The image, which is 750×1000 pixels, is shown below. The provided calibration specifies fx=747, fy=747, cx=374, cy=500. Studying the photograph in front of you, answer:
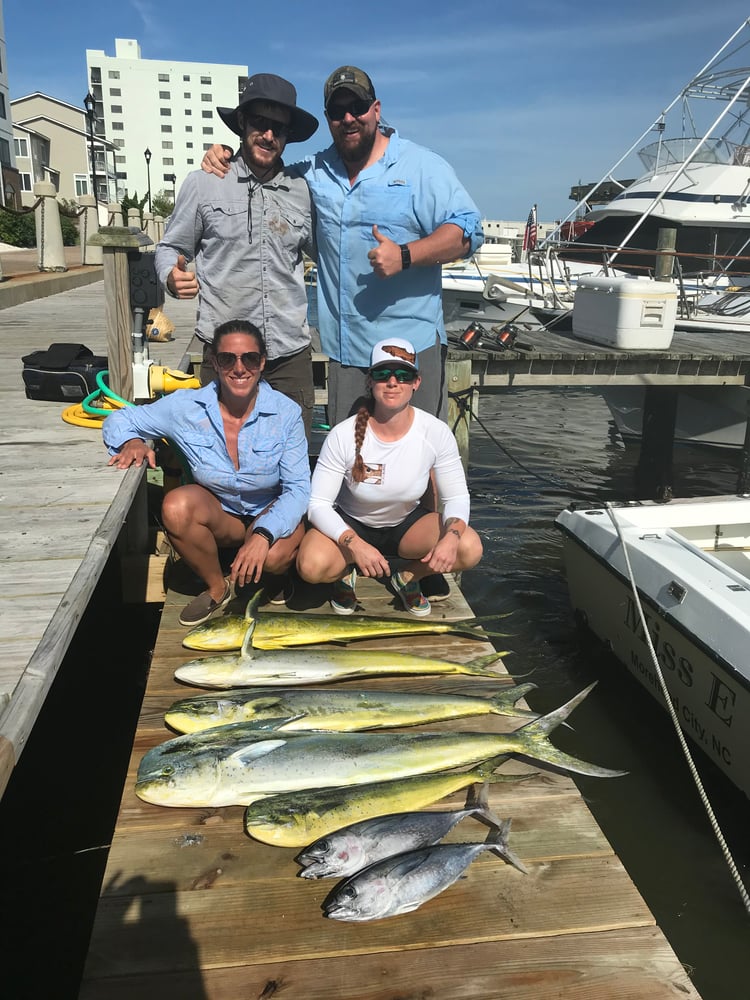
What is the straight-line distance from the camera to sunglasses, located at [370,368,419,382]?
3.76 metres

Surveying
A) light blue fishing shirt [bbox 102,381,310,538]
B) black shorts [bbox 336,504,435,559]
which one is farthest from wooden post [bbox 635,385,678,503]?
light blue fishing shirt [bbox 102,381,310,538]

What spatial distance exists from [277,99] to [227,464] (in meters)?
1.93

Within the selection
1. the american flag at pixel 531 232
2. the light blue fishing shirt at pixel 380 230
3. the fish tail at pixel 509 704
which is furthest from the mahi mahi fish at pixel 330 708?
the american flag at pixel 531 232

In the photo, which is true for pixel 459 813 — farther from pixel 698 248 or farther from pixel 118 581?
pixel 698 248

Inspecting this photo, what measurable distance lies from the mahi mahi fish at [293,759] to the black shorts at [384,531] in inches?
56.0

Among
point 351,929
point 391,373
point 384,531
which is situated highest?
point 391,373

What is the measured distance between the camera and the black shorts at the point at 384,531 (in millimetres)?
4199

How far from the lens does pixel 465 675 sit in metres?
3.59

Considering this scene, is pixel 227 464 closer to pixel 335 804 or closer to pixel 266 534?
pixel 266 534

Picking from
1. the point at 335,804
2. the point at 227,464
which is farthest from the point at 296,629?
the point at 335,804

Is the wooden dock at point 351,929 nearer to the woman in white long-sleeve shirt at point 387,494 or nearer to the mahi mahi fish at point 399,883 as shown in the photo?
the mahi mahi fish at point 399,883

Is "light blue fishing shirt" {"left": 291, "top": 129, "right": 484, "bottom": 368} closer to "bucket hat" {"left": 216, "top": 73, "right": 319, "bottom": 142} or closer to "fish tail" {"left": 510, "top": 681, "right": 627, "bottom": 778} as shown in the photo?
"bucket hat" {"left": 216, "top": 73, "right": 319, "bottom": 142}

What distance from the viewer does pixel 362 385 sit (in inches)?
180

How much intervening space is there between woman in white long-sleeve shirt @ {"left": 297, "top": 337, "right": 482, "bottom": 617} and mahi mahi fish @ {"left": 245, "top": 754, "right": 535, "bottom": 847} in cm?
130
